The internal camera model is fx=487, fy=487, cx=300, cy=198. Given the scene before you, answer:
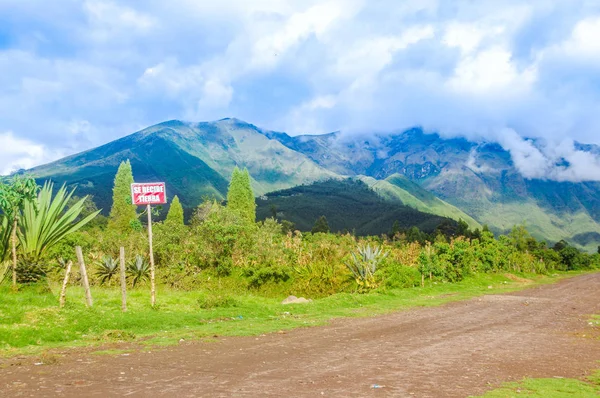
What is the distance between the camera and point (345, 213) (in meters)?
158

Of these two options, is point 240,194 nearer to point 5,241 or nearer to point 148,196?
point 148,196

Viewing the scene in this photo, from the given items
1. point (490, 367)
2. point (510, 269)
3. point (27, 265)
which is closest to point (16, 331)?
point (27, 265)

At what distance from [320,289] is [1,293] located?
43.1ft

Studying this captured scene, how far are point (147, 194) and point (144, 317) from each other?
12.9 ft

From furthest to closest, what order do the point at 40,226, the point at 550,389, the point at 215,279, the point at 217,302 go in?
the point at 215,279 → the point at 217,302 → the point at 40,226 → the point at 550,389

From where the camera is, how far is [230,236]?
85.0ft

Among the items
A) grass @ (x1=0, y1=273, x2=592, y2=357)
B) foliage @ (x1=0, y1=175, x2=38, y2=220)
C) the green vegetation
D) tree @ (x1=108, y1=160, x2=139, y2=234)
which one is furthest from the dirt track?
tree @ (x1=108, y1=160, x2=139, y2=234)

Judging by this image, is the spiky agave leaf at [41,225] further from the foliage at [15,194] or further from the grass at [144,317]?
the grass at [144,317]

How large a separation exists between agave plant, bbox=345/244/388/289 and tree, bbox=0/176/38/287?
13.6m

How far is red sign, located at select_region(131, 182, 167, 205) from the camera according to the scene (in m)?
14.4

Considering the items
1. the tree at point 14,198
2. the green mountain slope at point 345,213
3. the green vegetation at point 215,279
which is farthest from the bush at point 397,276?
the green mountain slope at point 345,213

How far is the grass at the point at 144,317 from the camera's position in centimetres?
1004

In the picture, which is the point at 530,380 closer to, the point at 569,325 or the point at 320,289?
the point at 569,325

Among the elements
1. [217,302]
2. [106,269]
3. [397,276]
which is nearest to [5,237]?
[217,302]
